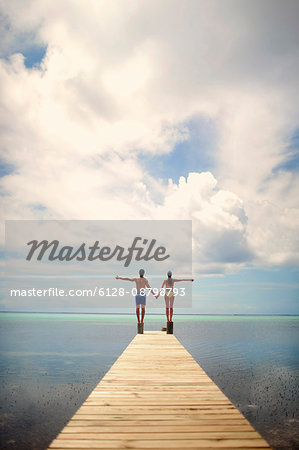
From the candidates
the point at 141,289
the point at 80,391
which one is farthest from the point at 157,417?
the point at 80,391

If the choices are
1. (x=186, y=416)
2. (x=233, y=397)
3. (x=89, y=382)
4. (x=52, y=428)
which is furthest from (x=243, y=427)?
(x=89, y=382)

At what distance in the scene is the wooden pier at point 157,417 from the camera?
12.7 ft

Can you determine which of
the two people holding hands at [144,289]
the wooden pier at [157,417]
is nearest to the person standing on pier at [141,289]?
the two people holding hands at [144,289]

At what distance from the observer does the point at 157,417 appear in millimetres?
4797

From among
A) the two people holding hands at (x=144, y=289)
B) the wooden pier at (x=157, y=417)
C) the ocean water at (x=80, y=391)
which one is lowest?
the ocean water at (x=80, y=391)

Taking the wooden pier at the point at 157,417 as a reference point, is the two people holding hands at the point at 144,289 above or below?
above

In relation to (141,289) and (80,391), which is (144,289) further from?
(80,391)

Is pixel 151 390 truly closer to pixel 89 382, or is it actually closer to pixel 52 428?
pixel 52 428

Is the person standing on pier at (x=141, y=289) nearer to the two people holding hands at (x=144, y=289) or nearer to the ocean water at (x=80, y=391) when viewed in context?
the two people holding hands at (x=144, y=289)

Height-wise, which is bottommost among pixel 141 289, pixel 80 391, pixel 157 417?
pixel 80 391

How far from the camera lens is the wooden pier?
3.86 meters

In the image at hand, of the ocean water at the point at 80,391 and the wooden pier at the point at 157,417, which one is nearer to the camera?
the wooden pier at the point at 157,417

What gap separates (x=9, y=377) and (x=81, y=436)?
97.5ft

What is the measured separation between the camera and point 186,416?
483cm
